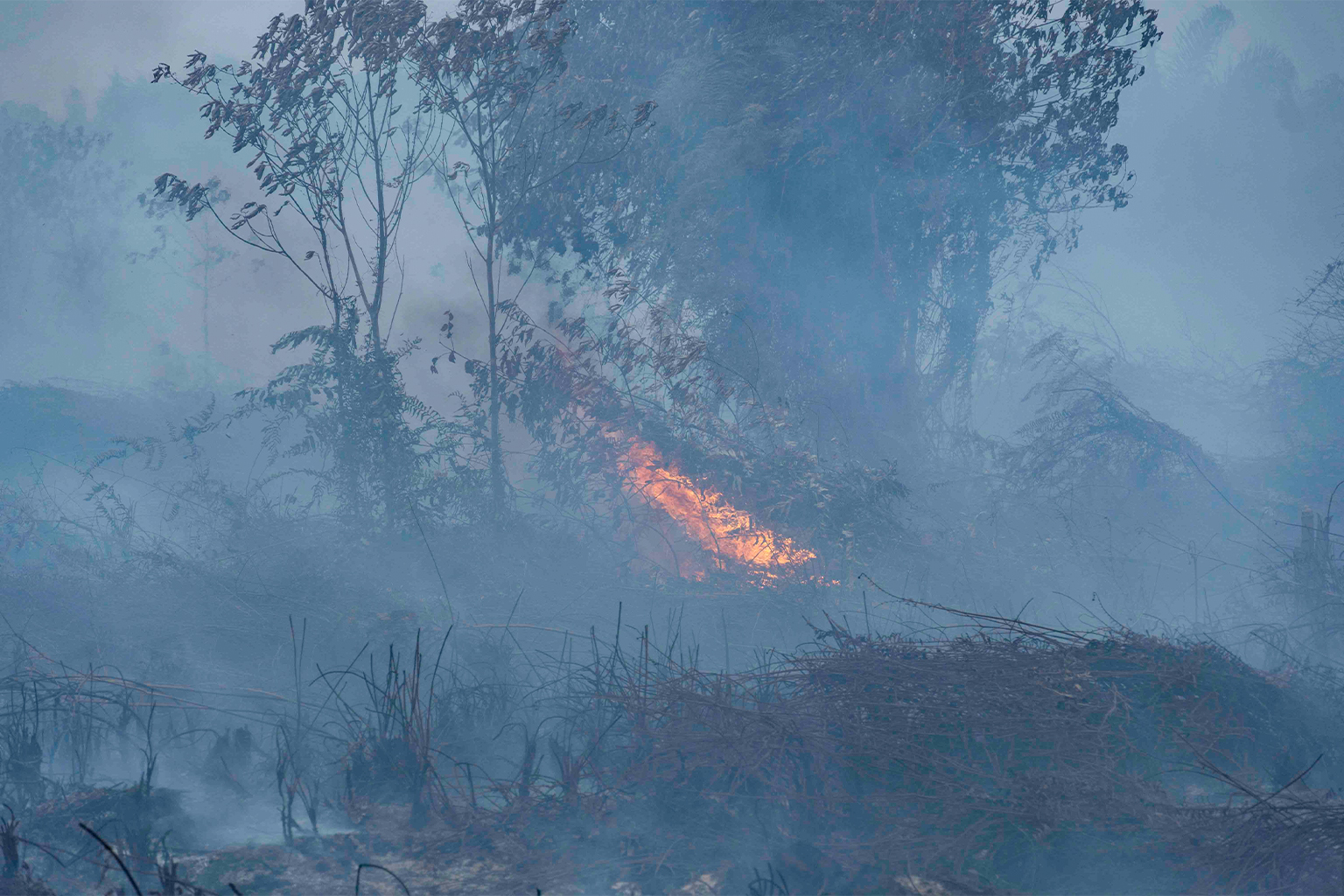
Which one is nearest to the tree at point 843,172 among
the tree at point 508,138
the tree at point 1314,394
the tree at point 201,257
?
the tree at point 508,138

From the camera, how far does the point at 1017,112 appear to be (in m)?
10.3

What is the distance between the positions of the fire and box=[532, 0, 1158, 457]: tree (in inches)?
57.1

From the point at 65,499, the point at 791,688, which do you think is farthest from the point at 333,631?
the point at 65,499

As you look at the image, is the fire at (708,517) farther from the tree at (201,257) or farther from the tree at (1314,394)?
the tree at (201,257)

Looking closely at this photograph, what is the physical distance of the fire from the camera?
27.8 feet

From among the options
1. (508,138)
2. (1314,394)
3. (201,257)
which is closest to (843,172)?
(508,138)

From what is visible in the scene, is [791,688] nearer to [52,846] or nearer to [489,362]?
[52,846]

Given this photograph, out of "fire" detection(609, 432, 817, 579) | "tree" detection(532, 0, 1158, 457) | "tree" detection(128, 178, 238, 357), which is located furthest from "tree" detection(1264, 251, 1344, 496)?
"tree" detection(128, 178, 238, 357)

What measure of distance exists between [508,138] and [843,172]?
3808mm

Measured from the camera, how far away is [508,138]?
924 cm

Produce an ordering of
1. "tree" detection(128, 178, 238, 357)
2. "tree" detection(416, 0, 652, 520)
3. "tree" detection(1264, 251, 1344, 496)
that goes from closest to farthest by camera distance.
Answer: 1. "tree" detection(416, 0, 652, 520)
2. "tree" detection(1264, 251, 1344, 496)
3. "tree" detection(128, 178, 238, 357)

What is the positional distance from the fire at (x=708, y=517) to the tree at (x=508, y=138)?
52.6 inches

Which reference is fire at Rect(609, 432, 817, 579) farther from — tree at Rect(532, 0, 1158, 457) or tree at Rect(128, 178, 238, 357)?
tree at Rect(128, 178, 238, 357)

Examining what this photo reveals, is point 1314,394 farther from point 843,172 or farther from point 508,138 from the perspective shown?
point 508,138
